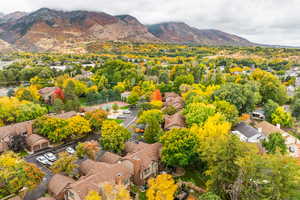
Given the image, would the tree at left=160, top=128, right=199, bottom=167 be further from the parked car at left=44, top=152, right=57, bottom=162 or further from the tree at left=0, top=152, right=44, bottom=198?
the parked car at left=44, top=152, right=57, bottom=162

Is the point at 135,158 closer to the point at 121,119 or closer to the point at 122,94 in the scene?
the point at 121,119

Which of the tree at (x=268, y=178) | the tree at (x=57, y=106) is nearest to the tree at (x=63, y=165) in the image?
the tree at (x=268, y=178)

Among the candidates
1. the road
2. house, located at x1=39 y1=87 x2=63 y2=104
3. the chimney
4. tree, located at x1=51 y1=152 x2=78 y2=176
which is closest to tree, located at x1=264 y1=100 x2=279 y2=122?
the road

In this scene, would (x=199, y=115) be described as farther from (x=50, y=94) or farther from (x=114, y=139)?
(x=50, y=94)

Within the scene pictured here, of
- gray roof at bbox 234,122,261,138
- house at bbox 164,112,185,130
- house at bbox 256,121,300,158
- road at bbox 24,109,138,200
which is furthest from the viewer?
house at bbox 164,112,185,130

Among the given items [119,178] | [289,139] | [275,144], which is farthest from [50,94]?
[289,139]

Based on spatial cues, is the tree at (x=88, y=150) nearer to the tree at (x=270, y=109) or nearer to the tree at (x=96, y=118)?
the tree at (x=96, y=118)

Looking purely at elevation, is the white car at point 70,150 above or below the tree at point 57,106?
below
